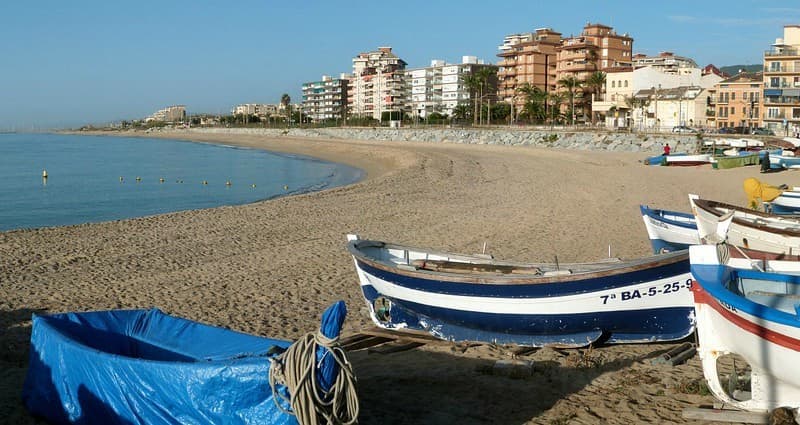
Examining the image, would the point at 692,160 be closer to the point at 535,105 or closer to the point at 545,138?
the point at 545,138

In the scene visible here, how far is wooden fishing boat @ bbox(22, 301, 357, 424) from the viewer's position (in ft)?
16.4

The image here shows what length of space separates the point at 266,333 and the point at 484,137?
59.1 metres

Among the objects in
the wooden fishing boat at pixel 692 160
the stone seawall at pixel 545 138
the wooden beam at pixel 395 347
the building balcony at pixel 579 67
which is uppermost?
the building balcony at pixel 579 67

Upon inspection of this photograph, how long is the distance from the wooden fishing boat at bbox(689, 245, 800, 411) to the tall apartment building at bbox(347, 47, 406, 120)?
401 feet

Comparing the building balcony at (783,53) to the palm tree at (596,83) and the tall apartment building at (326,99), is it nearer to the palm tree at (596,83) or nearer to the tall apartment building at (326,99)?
the palm tree at (596,83)

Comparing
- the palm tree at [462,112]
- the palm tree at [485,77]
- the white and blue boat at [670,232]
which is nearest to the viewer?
the white and blue boat at [670,232]

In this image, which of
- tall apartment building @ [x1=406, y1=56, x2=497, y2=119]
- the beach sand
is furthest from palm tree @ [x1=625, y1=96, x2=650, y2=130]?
tall apartment building @ [x1=406, y1=56, x2=497, y2=119]

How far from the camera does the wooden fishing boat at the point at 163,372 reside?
5.00m

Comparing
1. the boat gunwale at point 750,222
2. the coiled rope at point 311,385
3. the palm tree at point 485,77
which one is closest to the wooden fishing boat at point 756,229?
the boat gunwale at point 750,222

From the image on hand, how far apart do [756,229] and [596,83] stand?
76.6m

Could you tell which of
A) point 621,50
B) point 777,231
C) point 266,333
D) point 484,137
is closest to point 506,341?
point 266,333

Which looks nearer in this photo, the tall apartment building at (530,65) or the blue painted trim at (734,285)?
the blue painted trim at (734,285)

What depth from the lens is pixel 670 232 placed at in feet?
40.6

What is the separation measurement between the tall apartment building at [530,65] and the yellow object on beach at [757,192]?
81.9 metres
